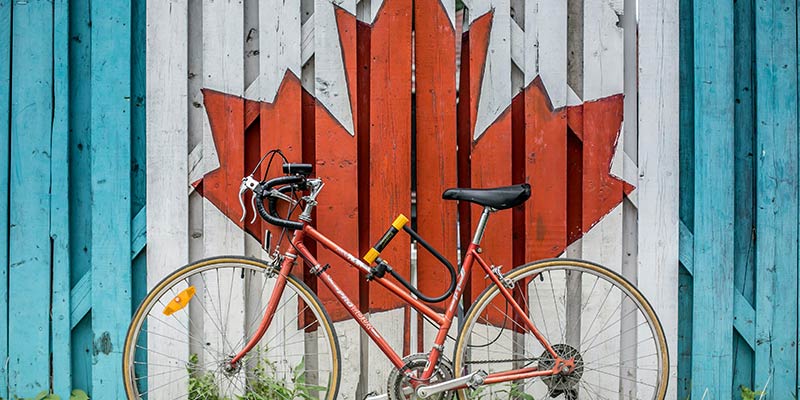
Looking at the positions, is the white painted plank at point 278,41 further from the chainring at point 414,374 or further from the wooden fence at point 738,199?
the wooden fence at point 738,199

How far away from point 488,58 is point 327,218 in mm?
1241


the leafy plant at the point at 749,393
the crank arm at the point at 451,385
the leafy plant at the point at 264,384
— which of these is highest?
the crank arm at the point at 451,385

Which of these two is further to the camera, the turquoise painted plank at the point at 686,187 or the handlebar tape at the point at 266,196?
the turquoise painted plank at the point at 686,187

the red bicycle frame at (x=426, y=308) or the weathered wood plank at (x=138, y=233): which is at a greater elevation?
the weathered wood plank at (x=138, y=233)

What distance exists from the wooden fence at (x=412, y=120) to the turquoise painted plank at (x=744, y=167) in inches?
15.5

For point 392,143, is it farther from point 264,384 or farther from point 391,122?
point 264,384

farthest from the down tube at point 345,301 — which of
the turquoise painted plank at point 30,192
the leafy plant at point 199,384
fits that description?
the turquoise painted plank at point 30,192

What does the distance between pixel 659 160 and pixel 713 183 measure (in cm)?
32

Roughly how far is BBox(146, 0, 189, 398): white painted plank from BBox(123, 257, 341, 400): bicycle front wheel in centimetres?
1

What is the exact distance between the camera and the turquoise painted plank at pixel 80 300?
379cm

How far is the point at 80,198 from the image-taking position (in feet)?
12.6

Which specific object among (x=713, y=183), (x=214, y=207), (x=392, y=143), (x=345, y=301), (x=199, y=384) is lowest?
(x=199, y=384)

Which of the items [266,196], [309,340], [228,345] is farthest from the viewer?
[309,340]

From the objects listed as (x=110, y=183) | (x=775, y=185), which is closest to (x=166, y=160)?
(x=110, y=183)
